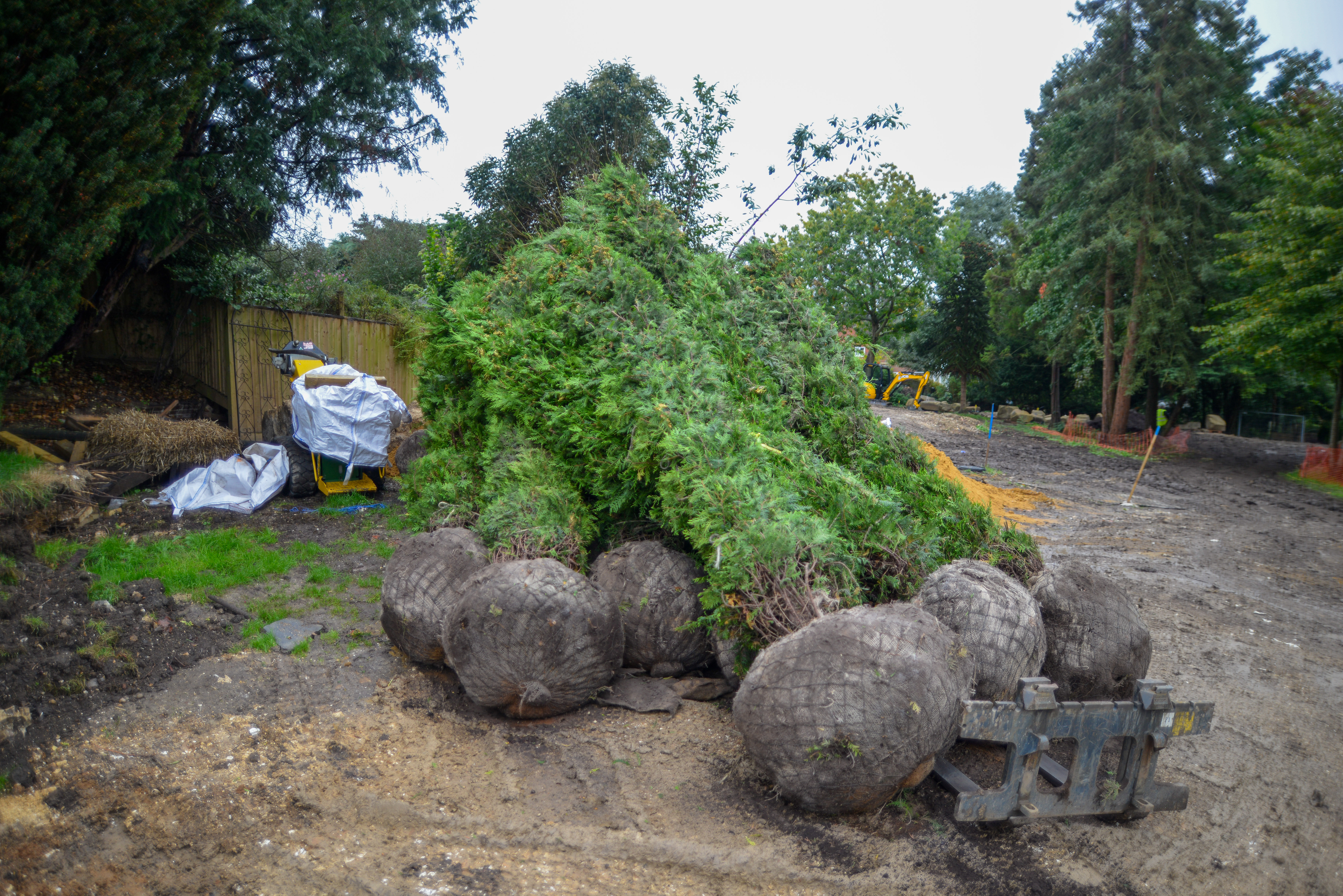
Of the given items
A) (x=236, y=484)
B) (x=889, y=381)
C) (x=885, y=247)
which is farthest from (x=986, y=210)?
(x=236, y=484)

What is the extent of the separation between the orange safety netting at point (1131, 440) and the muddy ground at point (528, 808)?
1918cm

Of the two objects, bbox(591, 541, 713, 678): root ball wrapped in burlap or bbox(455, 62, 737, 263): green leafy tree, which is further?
bbox(455, 62, 737, 263): green leafy tree

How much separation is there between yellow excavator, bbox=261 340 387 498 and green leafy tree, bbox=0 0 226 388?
247cm

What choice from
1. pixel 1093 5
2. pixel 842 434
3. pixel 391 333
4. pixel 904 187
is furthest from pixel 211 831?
pixel 904 187

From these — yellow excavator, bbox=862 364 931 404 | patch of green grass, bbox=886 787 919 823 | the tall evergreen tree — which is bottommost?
patch of green grass, bbox=886 787 919 823

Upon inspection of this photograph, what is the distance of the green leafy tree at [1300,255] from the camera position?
15.3 m

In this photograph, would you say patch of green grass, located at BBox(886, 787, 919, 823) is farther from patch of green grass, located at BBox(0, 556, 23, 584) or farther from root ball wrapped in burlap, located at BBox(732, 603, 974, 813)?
patch of green grass, located at BBox(0, 556, 23, 584)

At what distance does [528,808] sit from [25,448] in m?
8.64

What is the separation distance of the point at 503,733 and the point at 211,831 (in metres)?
1.31

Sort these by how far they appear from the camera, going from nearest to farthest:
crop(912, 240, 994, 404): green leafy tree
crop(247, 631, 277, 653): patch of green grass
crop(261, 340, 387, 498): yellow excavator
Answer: crop(247, 631, 277, 653): patch of green grass → crop(261, 340, 387, 498): yellow excavator → crop(912, 240, 994, 404): green leafy tree

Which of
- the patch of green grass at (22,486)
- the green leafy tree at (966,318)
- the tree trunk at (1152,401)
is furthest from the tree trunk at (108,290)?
the green leafy tree at (966,318)

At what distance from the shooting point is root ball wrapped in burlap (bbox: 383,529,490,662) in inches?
A: 174

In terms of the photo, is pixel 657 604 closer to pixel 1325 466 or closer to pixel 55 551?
pixel 55 551

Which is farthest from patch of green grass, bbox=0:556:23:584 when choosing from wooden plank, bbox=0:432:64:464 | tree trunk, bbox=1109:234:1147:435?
tree trunk, bbox=1109:234:1147:435
